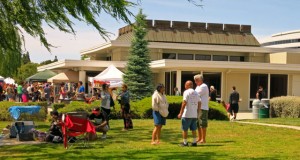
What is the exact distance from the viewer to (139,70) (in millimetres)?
34844

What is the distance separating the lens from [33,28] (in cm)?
910

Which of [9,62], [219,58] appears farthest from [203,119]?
[219,58]

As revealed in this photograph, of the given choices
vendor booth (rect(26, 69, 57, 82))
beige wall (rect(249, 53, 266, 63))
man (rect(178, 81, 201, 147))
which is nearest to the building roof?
beige wall (rect(249, 53, 266, 63))

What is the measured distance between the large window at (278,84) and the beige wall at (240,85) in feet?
6.77

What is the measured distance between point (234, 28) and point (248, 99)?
13.5 m

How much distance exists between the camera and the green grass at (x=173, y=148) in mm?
10156

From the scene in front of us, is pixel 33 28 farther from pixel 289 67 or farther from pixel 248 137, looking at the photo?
pixel 289 67

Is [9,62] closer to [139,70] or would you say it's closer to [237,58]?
[139,70]

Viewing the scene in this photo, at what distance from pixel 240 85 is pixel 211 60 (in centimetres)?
645

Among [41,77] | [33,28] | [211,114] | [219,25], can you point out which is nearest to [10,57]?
[33,28]

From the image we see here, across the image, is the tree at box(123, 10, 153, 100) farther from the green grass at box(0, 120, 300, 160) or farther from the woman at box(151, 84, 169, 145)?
the woman at box(151, 84, 169, 145)

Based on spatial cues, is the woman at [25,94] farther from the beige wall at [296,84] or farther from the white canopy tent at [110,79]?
the beige wall at [296,84]

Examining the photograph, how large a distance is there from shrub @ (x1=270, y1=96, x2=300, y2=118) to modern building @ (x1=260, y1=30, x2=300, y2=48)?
112 meters

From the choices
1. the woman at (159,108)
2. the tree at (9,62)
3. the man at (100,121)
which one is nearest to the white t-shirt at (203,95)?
the woman at (159,108)
